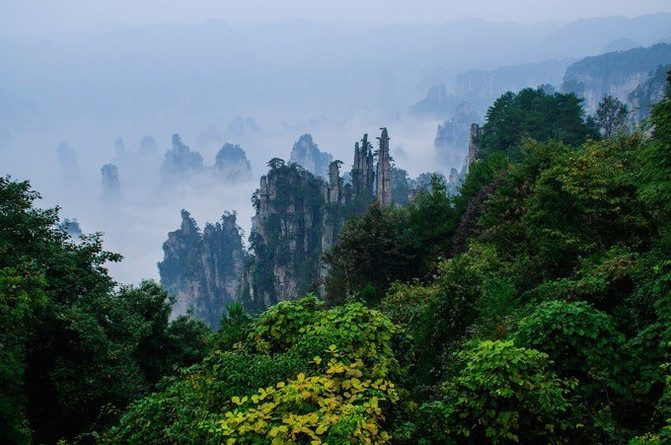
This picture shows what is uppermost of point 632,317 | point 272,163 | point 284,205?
point 272,163

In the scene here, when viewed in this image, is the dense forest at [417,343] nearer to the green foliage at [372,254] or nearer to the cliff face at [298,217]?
the green foliage at [372,254]

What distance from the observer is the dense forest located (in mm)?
5387

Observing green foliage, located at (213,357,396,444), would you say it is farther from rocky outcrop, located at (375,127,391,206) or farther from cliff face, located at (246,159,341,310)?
cliff face, located at (246,159,341,310)

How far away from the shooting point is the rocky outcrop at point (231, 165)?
16162 centimetres

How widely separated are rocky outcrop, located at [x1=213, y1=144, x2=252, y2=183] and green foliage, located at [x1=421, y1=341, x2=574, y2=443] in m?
162

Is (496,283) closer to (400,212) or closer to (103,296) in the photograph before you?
(103,296)

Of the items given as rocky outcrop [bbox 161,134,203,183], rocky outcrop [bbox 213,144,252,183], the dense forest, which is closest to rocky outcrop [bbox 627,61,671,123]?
the dense forest

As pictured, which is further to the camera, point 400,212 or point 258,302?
point 258,302

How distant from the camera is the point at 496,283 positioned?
10.5 m

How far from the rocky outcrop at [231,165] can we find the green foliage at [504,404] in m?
162

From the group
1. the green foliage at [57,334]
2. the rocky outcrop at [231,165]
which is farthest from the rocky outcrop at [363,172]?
the rocky outcrop at [231,165]

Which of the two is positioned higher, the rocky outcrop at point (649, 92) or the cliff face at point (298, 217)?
the rocky outcrop at point (649, 92)

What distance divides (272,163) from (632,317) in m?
61.5

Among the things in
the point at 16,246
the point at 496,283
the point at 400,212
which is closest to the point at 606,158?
the point at 496,283
